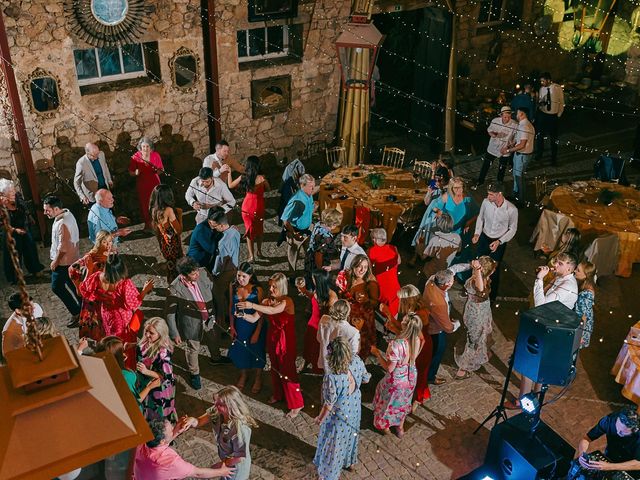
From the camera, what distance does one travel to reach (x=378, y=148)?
40.6 feet

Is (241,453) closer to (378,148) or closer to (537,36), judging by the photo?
(378,148)

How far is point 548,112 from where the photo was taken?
11.8m

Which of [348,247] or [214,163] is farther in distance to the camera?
[214,163]

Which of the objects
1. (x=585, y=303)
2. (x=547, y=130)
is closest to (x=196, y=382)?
(x=585, y=303)

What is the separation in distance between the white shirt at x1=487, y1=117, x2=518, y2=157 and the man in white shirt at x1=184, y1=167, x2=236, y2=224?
444 cm

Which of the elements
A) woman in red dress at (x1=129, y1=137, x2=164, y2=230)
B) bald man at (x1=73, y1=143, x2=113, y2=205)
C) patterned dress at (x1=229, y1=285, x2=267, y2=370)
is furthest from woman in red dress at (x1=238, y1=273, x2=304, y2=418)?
bald man at (x1=73, y1=143, x2=113, y2=205)

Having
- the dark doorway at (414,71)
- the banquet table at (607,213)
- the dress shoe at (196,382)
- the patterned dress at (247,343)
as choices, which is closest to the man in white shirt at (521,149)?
the banquet table at (607,213)

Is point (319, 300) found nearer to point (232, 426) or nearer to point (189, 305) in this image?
point (189, 305)

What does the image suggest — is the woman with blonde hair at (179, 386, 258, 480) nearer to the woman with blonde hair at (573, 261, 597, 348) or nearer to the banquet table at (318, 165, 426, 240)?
the woman with blonde hair at (573, 261, 597, 348)

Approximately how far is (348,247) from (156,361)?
234 cm

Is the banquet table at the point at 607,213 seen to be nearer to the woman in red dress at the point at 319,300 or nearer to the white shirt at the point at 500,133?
the white shirt at the point at 500,133

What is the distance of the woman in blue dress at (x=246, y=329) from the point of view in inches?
250

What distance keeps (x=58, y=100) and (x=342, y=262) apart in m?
4.65

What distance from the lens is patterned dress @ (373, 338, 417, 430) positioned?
19.2ft
